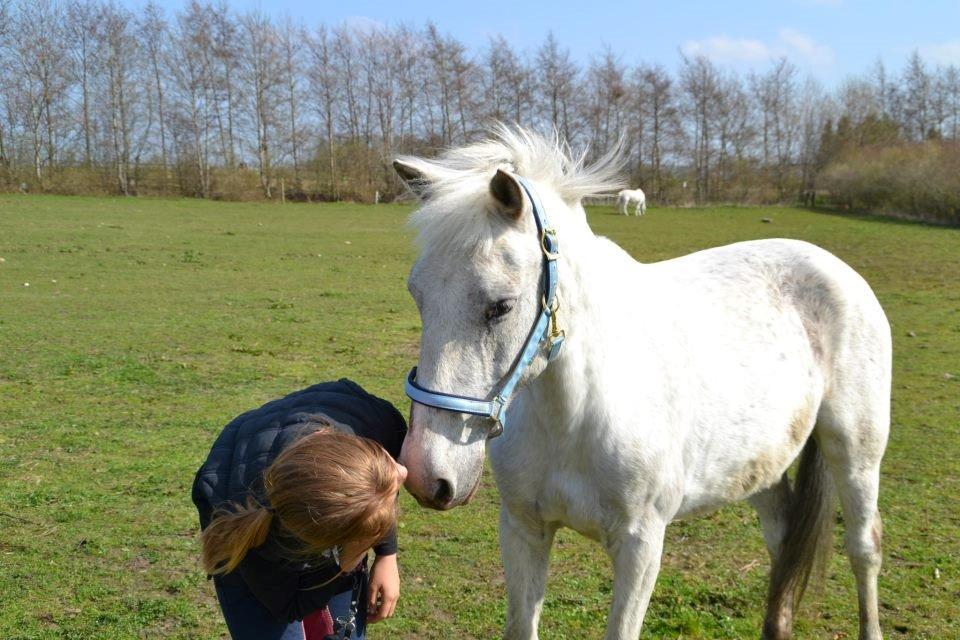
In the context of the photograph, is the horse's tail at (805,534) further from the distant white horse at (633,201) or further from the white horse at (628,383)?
the distant white horse at (633,201)

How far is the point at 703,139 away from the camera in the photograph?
1848 inches

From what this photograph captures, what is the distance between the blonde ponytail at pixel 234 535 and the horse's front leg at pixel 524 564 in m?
0.85

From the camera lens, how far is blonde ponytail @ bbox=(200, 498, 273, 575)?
1.98m

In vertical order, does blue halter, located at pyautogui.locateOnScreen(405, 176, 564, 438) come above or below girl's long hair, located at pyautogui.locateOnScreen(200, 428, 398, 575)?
above

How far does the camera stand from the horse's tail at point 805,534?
3416 millimetres

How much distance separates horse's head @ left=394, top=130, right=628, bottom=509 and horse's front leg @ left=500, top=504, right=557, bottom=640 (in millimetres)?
632

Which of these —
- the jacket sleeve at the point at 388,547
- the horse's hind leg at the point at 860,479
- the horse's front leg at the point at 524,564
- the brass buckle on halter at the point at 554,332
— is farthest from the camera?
the horse's hind leg at the point at 860,479

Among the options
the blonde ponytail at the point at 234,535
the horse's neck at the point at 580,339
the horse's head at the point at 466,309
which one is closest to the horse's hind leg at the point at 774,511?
the horse's neck at the point at 580,339

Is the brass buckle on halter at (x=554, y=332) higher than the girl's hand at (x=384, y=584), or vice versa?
the brass buckle on halter at (x=554, y=332)

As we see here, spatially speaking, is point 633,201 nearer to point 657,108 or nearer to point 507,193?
point 657,108

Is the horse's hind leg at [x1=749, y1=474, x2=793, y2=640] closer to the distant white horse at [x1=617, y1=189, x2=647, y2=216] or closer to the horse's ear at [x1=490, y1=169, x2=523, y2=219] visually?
the horse's ear at [x1=490, y1=169, x2=523, y2=219]

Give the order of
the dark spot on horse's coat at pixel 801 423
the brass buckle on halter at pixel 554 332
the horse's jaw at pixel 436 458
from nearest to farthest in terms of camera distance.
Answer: the horse's jaw at pixel 436 458, the brass buckle on halter at pixel 554 332, the dark spot on horse's coat at pixel 801 423

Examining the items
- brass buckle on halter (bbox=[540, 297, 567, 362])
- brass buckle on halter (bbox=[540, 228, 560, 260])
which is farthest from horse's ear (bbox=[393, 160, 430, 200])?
brass buckle on halter (bbox=[540, 297, 567, 362])

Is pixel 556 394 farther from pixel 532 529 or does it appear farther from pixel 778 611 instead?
pixel 778 611
